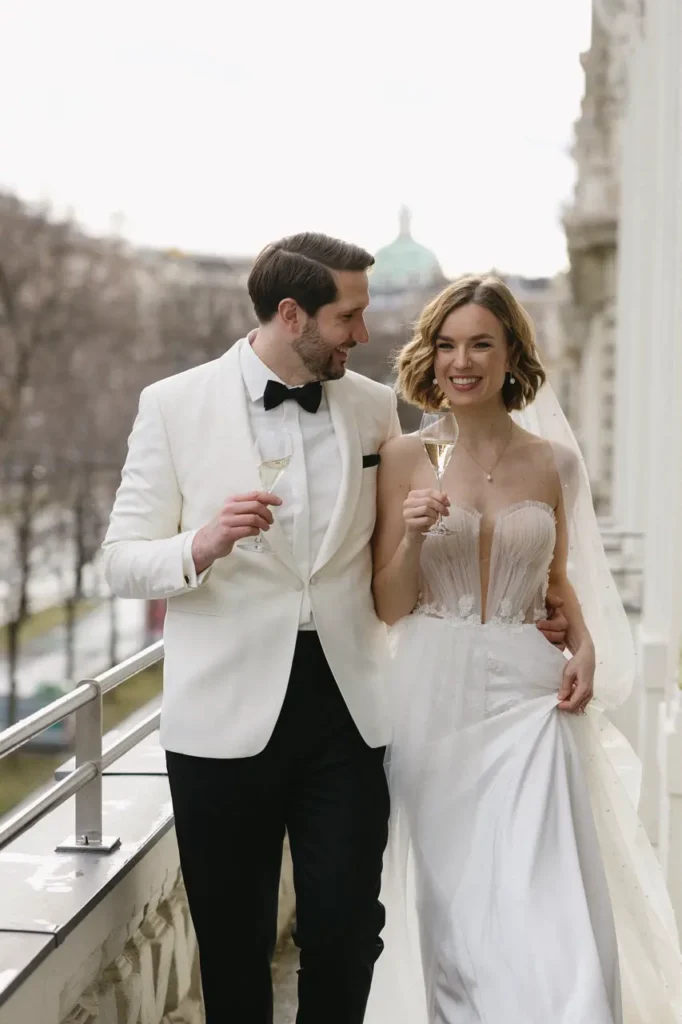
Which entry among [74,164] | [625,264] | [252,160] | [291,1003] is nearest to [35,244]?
[74,164]

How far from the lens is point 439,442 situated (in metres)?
2.35

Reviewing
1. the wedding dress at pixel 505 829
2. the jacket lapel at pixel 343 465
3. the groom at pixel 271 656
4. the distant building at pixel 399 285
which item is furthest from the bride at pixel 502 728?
the distant building at pixel 399 285

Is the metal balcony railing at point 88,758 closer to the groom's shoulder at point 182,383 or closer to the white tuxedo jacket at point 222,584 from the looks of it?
the white tuxedo jacket at point 222,584

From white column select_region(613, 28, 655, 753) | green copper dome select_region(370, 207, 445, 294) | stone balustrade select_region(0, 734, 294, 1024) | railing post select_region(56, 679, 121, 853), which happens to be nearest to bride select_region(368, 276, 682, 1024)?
stone balustrade select_region(0, 734, 294, 1024)

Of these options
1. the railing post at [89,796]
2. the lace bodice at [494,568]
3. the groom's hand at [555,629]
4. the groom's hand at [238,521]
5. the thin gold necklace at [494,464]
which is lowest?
the railing post at [89,796]

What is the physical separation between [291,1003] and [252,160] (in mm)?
26663

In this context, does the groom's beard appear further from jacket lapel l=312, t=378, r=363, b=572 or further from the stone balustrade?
the stone balustrade

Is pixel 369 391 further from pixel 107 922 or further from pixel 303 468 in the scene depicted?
pixel 107 922

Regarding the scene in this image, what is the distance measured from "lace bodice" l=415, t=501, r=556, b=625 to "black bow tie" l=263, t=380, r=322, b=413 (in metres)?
0.53

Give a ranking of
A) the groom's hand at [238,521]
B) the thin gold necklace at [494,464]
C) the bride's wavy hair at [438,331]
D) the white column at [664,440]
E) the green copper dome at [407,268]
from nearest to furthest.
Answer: the groom's hand at [238,521]
the bride's wavy hair at [438,331]
the thin gold necklace at [494,464]
the white column at [664,440]
the green copper dome at [407,268]

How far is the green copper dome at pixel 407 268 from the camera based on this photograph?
78.9 feet

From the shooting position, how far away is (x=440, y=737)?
2.67 meters

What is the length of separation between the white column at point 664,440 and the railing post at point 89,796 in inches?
97.2

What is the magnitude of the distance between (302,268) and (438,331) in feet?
1.82
